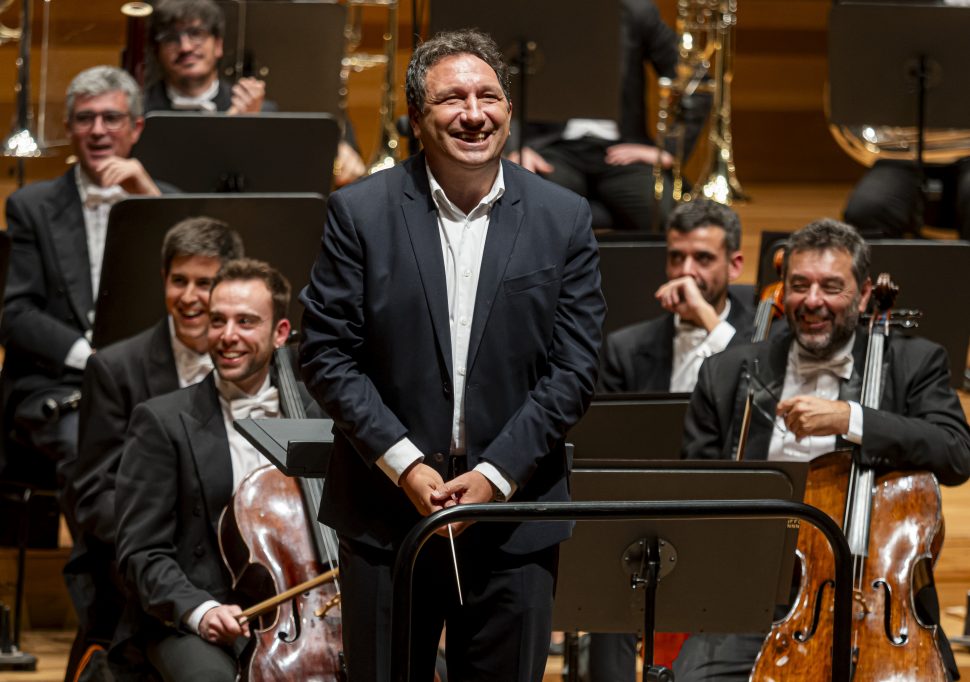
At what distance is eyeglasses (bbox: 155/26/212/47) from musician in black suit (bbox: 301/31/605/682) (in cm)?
236

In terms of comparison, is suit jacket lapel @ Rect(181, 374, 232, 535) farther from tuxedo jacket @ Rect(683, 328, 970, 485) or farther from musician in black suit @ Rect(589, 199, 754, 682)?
musician in black suit @ Rect(589, 199, 754, 682)

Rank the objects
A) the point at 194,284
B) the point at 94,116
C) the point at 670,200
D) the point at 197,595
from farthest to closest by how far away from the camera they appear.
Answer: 1. the point at 670,200
2. the point at 94,116
3. the point at 194,284
4. the point at 197,595

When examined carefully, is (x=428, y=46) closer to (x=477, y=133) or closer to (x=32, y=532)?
(x=477, y=133)

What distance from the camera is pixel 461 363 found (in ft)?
6.78

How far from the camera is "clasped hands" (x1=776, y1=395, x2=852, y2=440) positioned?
2.90 metres

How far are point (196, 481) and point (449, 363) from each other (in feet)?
3.40

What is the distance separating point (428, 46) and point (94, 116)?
203cm

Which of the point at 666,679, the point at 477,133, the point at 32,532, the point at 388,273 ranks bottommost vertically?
the point at 32,532

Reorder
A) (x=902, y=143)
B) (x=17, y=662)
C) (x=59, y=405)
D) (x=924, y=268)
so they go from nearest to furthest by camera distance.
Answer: (x=924, y=268), (x=17, y=662), (x=59, y=405), (x=902, y=143)

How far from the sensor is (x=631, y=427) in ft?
10.2

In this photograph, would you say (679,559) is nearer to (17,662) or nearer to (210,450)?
→ (210,450)

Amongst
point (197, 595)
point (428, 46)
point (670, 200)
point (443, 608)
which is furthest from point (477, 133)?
point (670, 200)

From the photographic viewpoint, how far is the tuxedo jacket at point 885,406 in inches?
115

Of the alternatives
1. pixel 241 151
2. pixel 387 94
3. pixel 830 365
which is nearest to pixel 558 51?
pixel 387 94
